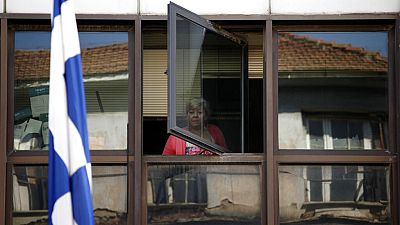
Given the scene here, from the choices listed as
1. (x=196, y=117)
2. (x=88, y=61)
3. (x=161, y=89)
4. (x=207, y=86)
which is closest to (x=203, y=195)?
(x=196, y=117)

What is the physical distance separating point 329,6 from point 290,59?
50cm

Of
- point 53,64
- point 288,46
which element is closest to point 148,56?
point 288,46

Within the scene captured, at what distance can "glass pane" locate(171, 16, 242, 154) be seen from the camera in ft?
21.7

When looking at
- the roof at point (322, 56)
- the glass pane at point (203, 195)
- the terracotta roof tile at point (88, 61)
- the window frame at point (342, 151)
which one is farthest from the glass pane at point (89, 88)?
the roof at point (322, 56)

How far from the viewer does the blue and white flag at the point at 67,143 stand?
5430mm

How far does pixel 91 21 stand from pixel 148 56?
538 millimetres

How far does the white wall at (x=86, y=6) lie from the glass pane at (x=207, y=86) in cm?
57

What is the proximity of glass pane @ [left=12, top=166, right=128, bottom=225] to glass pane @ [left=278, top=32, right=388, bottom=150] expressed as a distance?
52.6 inches

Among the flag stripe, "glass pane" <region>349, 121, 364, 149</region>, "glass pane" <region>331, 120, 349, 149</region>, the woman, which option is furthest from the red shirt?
the flag stripe

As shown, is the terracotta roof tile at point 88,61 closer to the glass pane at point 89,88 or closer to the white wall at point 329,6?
the glass pane at point 89,88

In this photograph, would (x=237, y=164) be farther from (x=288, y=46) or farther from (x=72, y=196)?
(x=72, y=196)

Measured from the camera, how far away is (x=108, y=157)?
6.84 m

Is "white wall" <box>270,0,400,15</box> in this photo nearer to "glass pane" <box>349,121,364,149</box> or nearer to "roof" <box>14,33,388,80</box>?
"roof" <box>14,33,388,80</box>

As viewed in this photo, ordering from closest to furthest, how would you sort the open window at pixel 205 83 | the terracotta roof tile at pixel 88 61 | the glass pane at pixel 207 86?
the open window at pixel 205 83 < the glass pane at pixel 207 86 < the terracotta roof tile at pixel 88 61
